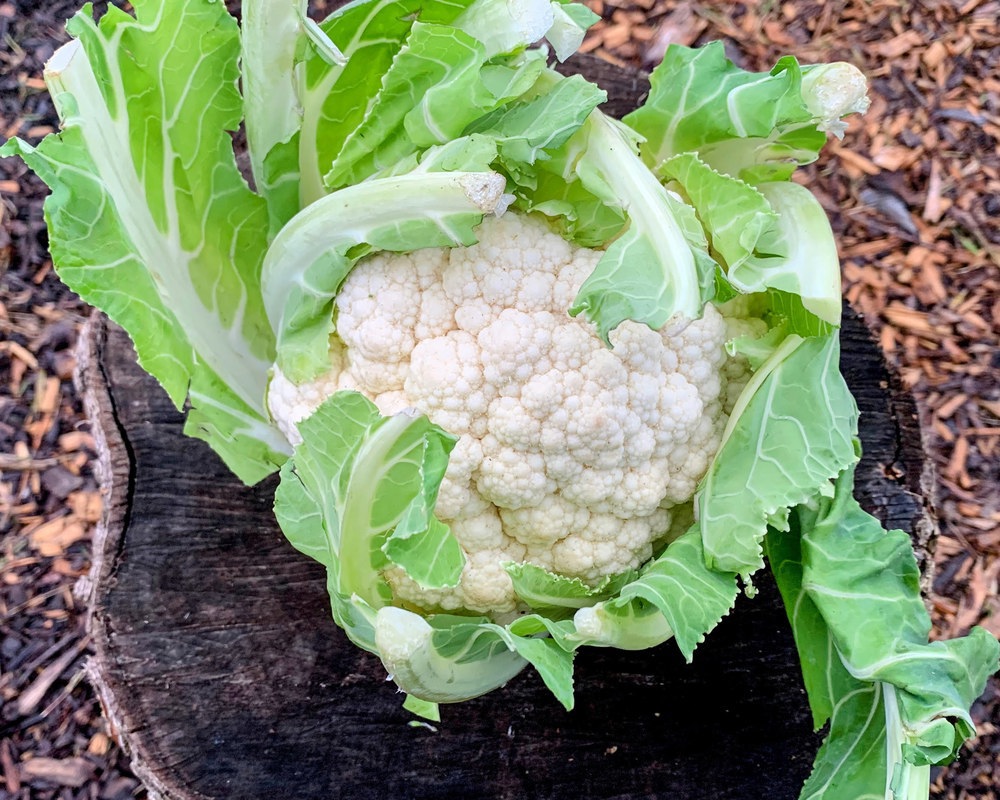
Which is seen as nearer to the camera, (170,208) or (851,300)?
(170,208)

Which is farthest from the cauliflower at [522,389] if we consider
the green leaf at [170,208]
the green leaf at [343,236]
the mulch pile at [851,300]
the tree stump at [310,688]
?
the mulch pile at [851,300]

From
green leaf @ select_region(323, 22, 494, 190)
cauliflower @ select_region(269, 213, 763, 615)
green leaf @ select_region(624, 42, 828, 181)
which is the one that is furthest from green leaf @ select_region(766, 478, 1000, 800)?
green leaf @ select_region(323, 22, 494, 190)

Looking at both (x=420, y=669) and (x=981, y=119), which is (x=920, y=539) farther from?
(x=981, y=119)

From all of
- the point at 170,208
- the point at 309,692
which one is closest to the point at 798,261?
the point at 170,208

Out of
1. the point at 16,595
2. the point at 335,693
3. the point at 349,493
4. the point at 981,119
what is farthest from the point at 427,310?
the point at 981,119

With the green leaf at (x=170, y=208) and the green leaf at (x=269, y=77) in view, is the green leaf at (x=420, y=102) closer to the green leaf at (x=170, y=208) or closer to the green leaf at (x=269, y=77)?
the green leaf at (x=269, y=77)

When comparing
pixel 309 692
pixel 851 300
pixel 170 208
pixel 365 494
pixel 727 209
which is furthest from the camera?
pixel 851 300

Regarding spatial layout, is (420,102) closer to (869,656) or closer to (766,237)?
(766,237)
